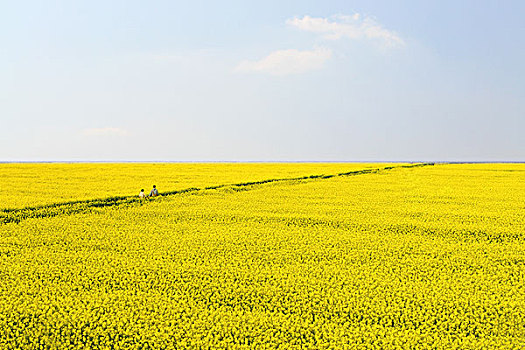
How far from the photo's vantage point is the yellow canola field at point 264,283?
4.68 metres

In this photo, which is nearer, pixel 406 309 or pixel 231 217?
pixel 406 309

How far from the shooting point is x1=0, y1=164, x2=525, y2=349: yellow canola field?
4.68 metres

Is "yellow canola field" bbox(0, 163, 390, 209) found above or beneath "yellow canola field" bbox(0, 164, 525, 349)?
above

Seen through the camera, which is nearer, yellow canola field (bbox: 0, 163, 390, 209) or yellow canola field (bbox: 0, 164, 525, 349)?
yellow canola field (bbox: 0, 164, 525, 349)

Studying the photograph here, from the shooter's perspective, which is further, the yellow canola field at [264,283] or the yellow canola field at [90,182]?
the yellow canola field at [90,182]

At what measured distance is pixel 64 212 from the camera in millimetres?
13320

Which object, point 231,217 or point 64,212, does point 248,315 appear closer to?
point 231,217

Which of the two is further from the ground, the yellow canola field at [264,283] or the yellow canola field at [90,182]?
the yellow canola field at [90,182]

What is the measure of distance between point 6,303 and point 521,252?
9165mm

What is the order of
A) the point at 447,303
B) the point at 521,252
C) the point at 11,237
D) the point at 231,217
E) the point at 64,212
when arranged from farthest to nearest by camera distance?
1. the point at 64,212
2. the point at 231,217
3. the point at 11,237
4. the point at 521,252
5. the point at 447,303

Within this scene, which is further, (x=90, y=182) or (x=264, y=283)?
(x=90, y=182)

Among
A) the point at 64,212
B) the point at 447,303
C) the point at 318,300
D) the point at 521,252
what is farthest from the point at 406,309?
the point at 64,212

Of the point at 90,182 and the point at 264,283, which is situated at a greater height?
the point at 90,182

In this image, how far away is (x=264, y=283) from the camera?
6.19 meters
